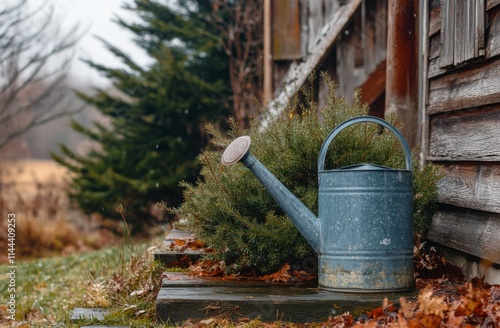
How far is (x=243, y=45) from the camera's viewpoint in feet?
35.7

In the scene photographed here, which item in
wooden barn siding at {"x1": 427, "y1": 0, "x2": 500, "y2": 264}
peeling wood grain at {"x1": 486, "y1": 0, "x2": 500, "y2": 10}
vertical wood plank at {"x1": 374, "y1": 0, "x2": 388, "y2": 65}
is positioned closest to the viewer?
peeling wood grain at {"x1": 486, "y1": 0, "x2": 500, "y2": 10}

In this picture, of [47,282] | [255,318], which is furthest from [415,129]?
[47,282]

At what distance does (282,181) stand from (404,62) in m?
1.65

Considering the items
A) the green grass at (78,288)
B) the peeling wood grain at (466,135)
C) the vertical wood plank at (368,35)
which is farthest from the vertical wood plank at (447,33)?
the vertical wood plank at (368,35)

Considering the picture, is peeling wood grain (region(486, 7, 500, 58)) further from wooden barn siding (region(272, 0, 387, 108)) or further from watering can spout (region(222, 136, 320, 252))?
Answer: wooden barn siding (region(272, 0, 387, 108))

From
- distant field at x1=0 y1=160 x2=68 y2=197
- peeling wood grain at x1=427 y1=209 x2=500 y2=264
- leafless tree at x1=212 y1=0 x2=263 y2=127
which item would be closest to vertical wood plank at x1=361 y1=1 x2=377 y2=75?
peeling wood grain at x1=427 y1=209 x2=500 y2=264

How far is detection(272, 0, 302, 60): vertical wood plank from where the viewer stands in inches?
319

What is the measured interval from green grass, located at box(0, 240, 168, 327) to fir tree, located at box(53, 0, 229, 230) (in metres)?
2.17

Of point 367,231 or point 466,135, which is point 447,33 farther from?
point 367,231

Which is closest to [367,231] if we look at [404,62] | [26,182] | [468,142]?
[468,142]

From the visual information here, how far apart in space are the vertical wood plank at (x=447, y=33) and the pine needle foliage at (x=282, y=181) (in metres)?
0.58

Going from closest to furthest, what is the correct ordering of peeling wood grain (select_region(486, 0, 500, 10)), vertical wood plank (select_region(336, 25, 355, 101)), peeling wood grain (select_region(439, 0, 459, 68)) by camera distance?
1. peeling wood grain (select_region(486, 0, 500, 10))
2. peeling wood grain (select_region(439, 0, 459, 68))
3. vertical wood plank (select_region(336, 25, 355, 101))

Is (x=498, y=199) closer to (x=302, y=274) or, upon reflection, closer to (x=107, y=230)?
(x=302, y=274)

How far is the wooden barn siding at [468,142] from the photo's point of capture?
3.63m
